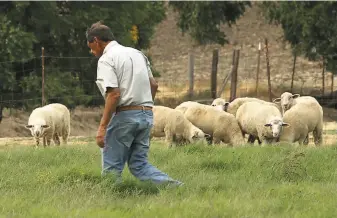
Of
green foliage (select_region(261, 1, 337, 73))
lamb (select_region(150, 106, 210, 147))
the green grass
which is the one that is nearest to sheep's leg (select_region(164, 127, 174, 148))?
lamb (select_region(150, 106, 210, 147))

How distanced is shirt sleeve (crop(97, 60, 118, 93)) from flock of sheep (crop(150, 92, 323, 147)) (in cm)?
705

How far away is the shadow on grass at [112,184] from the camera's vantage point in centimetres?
781

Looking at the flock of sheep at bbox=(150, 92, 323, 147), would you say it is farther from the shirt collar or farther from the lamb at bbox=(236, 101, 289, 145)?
the shirt collar

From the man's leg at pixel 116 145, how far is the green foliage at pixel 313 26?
68.0 ft

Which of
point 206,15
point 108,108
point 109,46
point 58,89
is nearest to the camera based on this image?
point 108,108

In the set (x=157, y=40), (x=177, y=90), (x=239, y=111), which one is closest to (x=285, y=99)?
(x=239, y=111)

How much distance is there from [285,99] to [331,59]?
11.8m

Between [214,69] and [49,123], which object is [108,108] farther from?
[214,69]

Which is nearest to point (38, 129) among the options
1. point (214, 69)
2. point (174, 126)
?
point (174, 126)

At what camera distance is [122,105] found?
26.3 feet

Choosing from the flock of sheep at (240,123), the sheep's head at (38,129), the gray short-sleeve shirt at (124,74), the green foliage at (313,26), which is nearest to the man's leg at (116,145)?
the gray short-sleeve shirt at (124,74)

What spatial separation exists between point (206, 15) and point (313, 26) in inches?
186

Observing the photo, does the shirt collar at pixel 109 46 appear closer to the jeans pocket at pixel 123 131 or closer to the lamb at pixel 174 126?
the jeans pocket at pixel 123 131

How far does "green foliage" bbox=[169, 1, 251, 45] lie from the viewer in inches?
1212
